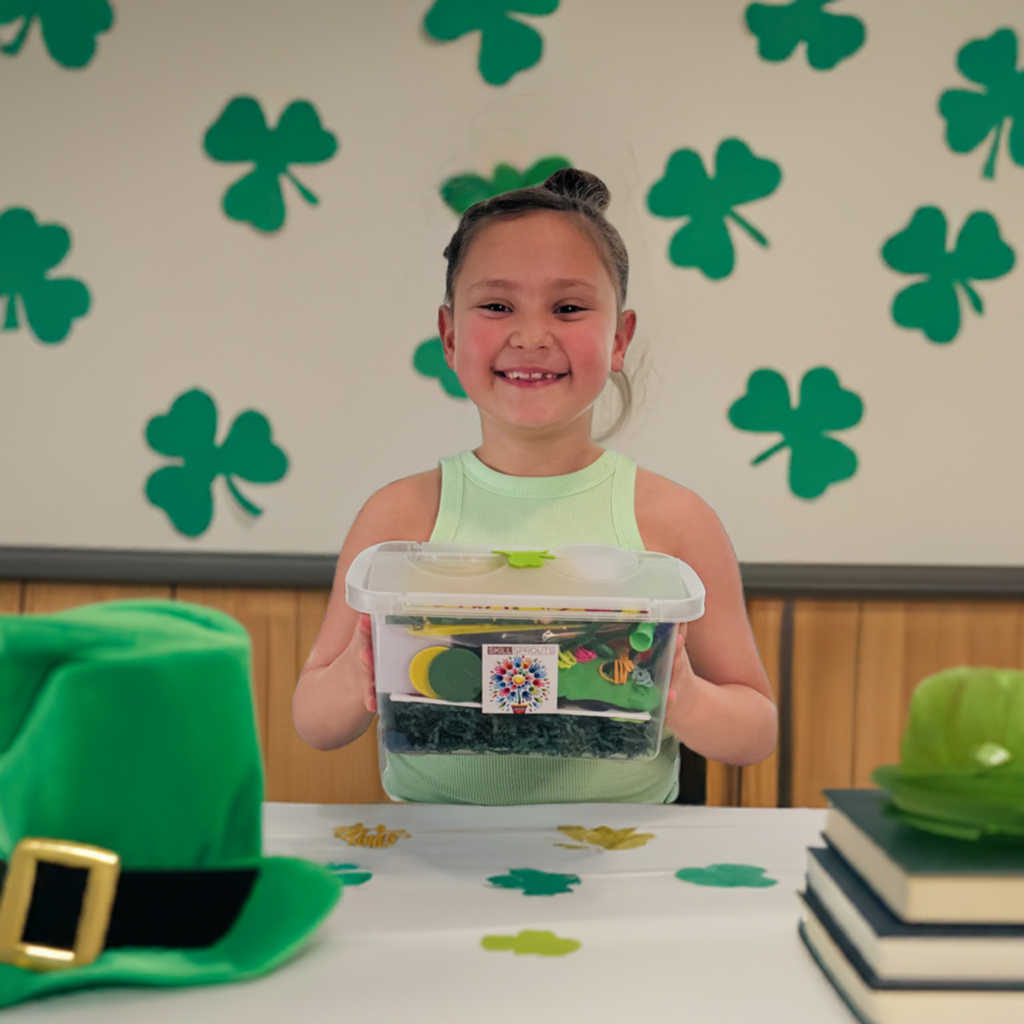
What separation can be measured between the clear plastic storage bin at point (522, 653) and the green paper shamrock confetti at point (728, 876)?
0.10 meters

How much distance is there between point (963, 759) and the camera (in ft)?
1.66

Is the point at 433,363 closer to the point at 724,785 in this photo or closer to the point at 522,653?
the point at 724,785

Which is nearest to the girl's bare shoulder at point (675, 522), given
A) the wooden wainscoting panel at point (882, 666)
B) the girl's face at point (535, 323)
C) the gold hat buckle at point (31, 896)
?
the girl's face at point (535, 323)

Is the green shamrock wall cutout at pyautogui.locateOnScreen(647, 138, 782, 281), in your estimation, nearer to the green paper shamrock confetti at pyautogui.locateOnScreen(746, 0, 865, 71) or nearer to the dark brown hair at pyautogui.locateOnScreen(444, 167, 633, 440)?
the green paper shamrock confetti at pyautogui.locateOnScreen(746, 0, 865, 71)

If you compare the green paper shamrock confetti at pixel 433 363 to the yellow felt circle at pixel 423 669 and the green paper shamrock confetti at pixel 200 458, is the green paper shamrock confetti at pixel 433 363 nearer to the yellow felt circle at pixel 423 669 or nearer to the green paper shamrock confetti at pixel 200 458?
the green paper shamrock confetti at pixel 200 458

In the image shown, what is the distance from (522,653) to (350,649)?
1.07ft

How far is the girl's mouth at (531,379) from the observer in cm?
108

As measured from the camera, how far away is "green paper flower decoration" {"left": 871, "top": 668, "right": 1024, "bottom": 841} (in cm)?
48

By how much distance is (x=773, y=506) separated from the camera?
5.66ft

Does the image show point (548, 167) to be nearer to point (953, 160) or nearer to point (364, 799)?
point (953, 160)

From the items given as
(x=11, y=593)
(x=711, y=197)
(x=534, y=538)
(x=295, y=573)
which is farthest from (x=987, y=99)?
(x=11, y=593)

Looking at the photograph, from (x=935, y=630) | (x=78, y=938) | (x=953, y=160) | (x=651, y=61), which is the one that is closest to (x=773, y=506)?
(x=935, y=630)

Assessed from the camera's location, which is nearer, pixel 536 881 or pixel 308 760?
pixel 536 881

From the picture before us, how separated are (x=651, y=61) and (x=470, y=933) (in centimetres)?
154
